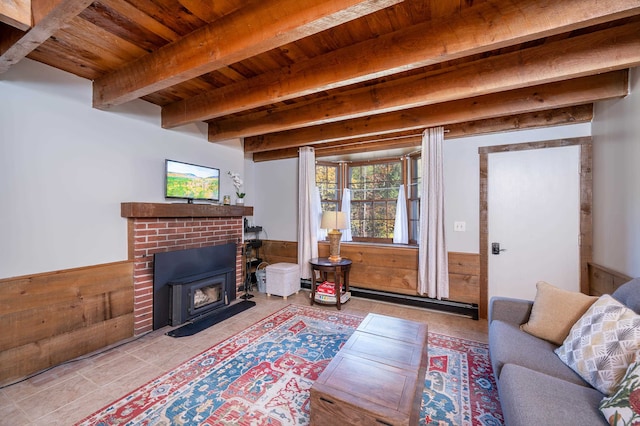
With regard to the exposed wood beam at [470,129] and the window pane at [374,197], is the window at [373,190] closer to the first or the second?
the window pane at [374,197]

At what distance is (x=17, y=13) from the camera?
141 centimetres

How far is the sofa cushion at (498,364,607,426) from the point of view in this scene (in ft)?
3.69

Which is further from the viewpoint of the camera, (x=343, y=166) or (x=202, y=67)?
(x=343, y=166)

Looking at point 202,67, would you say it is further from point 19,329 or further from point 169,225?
point 19,329

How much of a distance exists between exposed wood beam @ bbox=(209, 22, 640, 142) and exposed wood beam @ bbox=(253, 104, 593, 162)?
1.18 meters

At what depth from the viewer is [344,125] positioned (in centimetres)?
349

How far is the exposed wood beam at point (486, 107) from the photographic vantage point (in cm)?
229

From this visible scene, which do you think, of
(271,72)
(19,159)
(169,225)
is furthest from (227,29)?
(169,225)

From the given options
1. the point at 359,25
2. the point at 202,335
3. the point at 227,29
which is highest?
the point at 359,25

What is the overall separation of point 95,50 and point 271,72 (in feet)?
4.39

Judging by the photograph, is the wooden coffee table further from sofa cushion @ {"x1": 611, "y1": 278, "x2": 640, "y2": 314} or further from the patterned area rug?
sofa cushion @ {"x1": 611, "y1": 278, "x2": 640, "y2": 314}

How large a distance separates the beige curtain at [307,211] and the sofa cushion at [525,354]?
2.69 meters

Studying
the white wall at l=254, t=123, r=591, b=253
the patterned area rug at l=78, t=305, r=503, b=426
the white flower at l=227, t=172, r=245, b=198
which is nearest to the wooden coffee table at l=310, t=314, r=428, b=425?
the patterned area rug at l=78, t=305, r=503, b=426

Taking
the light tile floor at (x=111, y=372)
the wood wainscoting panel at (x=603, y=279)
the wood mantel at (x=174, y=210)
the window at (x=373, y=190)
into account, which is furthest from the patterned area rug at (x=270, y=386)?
the window at (x=373, y=190)
